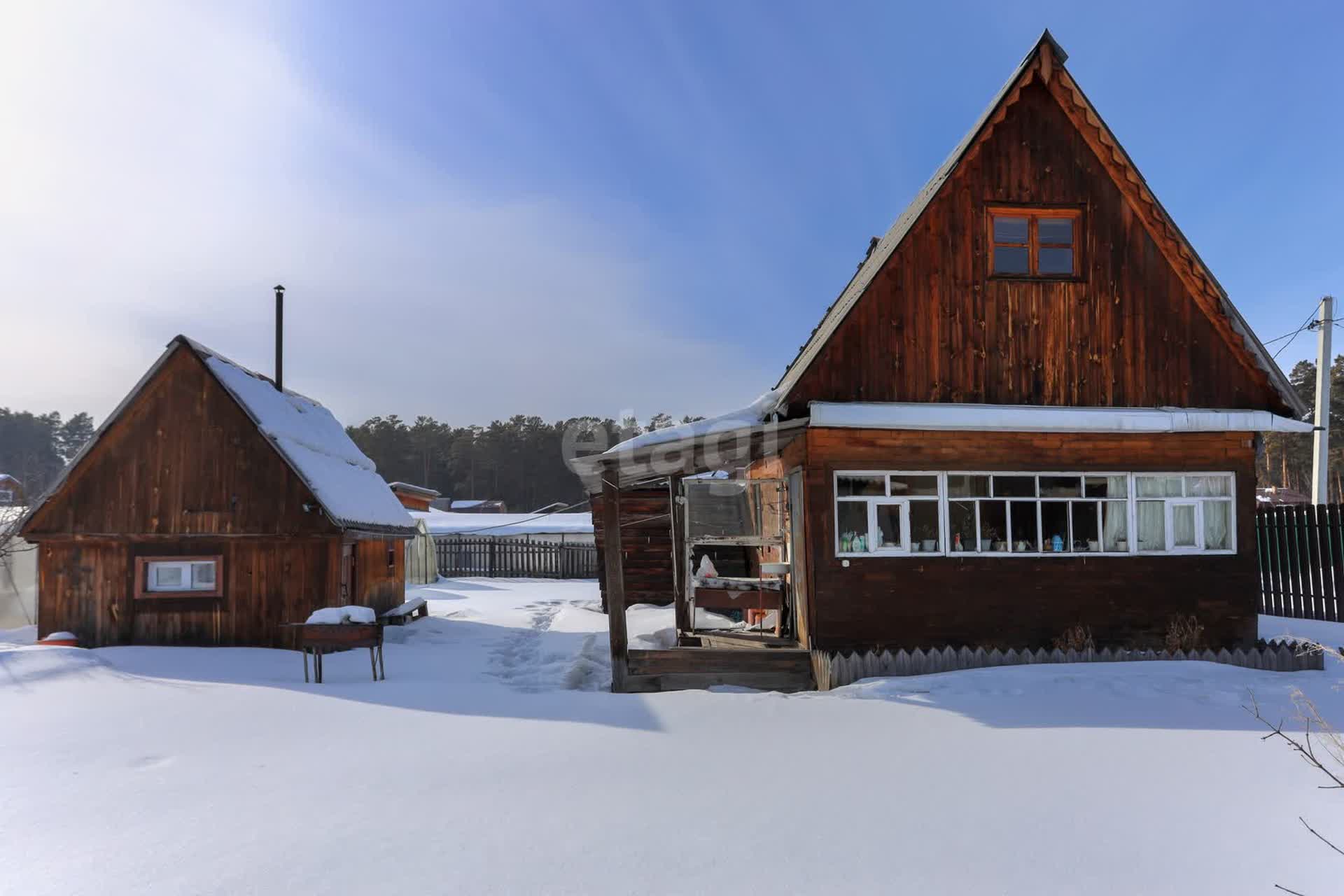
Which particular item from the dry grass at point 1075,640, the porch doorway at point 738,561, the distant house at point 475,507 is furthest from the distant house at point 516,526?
the dry grass at point 1075,640

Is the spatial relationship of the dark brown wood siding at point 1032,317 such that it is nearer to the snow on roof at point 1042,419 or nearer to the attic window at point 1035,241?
the attic window at point 1035,241

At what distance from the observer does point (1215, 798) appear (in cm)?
588

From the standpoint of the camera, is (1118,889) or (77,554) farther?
(77,554)

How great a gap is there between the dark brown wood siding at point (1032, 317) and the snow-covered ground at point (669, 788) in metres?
3.99

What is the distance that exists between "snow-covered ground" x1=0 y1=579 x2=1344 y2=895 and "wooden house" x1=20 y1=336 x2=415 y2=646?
359 cm

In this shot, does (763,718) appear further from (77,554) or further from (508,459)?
(508,459)

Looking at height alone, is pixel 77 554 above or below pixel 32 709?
above

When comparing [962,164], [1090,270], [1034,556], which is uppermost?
[962,164]

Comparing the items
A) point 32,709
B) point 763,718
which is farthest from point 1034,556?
point 32,709

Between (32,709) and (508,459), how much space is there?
6509 centimetres

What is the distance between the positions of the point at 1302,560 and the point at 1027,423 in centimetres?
823

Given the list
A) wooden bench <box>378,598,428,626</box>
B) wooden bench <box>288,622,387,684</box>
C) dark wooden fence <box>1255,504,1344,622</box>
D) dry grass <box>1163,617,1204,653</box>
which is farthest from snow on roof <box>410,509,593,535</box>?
dry grass <box>1163,617,1204,653</box>

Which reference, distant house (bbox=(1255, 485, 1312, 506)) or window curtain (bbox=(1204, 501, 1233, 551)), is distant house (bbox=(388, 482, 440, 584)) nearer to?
window curtain (bbox=(1204, 501, 1233, 551))

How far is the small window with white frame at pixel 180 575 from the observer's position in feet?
46.6
